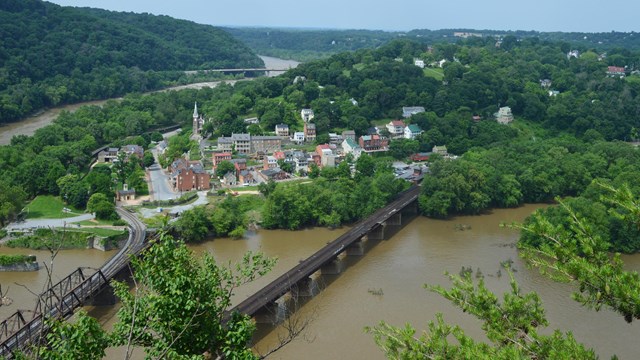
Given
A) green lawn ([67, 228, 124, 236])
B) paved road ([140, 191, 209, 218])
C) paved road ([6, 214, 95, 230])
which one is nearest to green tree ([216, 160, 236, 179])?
→ paved road ([140, 191, 209, 218])

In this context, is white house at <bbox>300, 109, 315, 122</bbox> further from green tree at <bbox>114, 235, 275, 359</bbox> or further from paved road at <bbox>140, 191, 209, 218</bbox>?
green tree at <bbox>114, 235, 275, 359</bbox>

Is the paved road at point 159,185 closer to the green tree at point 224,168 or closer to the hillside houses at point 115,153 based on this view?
the hillside houses at point 115,153

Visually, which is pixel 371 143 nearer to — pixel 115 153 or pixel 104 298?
pixel 115 153

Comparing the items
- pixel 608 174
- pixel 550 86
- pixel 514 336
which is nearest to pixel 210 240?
pixel 514 336

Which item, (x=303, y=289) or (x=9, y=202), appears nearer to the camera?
(x=303, y=289)

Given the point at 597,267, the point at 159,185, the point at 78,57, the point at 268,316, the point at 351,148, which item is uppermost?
the point at 597,267

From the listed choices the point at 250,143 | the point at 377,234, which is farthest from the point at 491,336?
the point at 250,143

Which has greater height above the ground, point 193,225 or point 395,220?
point 193,225

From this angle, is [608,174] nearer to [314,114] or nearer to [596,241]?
[314,114]
